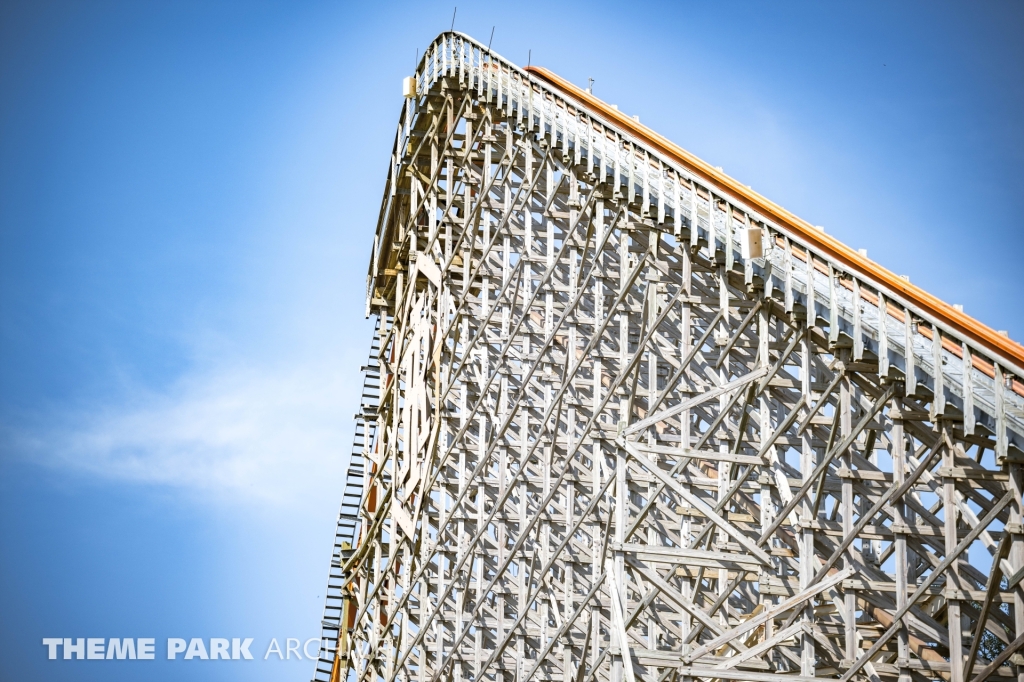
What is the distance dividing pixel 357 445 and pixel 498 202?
8955 mm

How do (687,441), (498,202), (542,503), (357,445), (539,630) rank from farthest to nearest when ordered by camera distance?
(357,445), (498,202), (539,630), (542,503), (687,441)

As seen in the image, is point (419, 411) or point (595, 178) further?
point (419, 411)

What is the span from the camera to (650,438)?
18.5 metres

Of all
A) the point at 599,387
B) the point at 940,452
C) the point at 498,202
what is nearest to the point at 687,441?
the point at 599,387

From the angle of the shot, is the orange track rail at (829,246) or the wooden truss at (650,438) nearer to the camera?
the wooden truss at (650,438)

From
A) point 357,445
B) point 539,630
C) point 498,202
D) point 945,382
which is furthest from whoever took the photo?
point 357,445

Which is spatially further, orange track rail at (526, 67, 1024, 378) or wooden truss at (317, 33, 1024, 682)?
orange track rail at (526, 67, 1024, 378)

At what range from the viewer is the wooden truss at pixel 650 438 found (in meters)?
14.5

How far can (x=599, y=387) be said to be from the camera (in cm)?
1886

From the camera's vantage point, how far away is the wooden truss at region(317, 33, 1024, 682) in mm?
14469

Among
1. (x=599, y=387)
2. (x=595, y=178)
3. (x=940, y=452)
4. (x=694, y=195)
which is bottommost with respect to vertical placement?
(x=940, y=452)

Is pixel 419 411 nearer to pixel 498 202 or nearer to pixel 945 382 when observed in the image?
pixel 498 202

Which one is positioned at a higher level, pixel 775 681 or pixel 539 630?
pixel 539 630

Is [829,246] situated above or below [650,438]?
above
